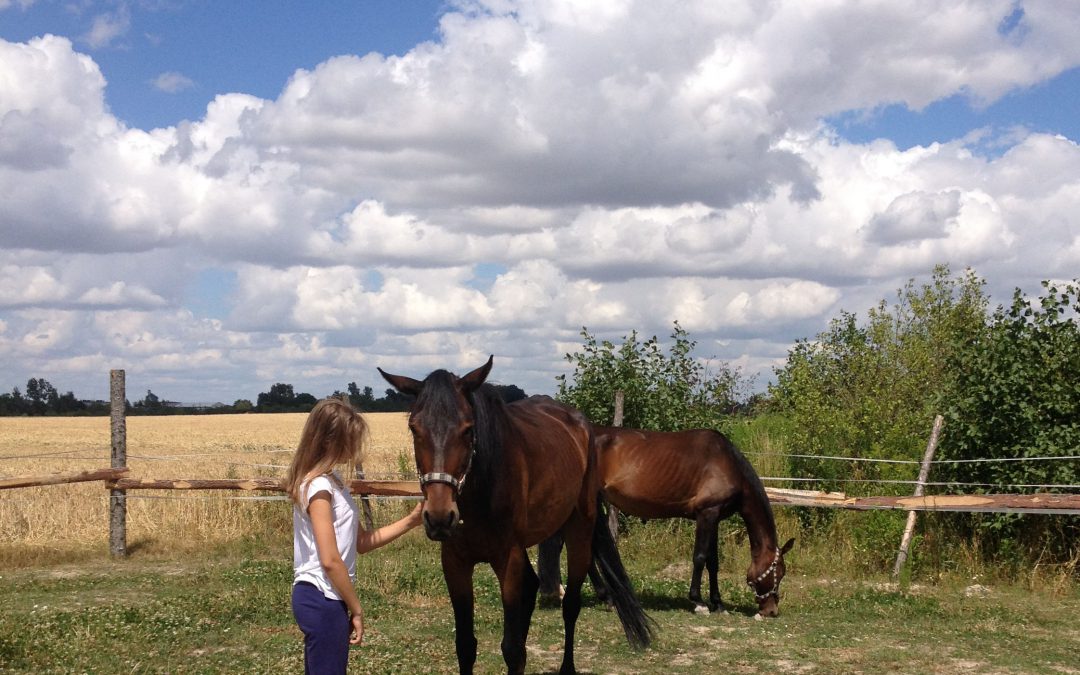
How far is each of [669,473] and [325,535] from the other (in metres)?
7.00

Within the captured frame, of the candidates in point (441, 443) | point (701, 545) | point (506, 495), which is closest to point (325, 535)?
point (441, 443)

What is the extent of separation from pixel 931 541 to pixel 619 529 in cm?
405

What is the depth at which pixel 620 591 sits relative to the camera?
24.3 ft

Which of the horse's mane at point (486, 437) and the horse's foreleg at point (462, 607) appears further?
the horse's foreleg at point (462, 607)

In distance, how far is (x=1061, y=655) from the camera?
24.6ft

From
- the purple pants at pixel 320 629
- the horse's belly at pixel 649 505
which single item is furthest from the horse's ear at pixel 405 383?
the horse's belly at pixel 649 505

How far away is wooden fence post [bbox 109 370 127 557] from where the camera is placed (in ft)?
40.3

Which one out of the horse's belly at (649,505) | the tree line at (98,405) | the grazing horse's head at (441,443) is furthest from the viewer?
the tree line at (98,405)

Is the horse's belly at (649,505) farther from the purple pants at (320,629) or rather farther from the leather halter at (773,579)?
the purple pants at (320,629)

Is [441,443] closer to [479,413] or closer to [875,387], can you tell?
[479,413]

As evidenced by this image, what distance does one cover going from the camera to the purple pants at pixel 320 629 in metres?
3.80

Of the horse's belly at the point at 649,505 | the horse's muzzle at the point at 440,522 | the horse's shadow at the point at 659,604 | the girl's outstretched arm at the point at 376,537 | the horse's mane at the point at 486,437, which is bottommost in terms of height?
the horse's shadow at the point at 659,604

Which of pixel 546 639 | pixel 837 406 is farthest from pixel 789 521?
pixel 546 639

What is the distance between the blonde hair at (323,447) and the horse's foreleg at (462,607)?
1658mm
